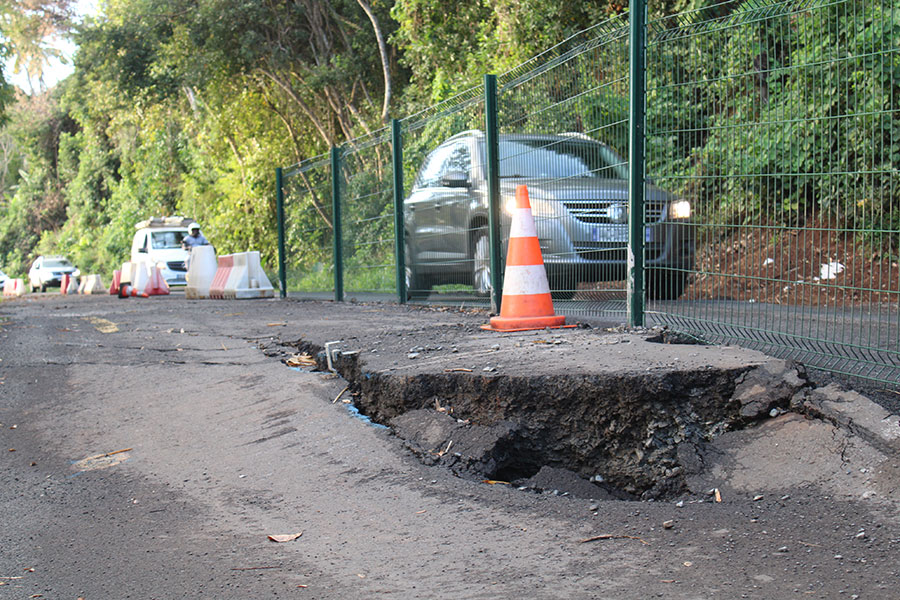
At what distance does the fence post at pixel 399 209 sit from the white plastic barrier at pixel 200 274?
26.8 feet

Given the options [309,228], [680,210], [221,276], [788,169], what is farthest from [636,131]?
[221,276]

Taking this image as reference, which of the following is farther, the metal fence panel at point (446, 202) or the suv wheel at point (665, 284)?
the metal fence panel at point (446, 202)

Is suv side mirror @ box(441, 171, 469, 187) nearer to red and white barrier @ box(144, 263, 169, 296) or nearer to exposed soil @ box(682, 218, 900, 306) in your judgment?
exposed soil @ box(682, 218, 900, 306)

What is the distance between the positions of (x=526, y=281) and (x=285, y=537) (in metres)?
3.43

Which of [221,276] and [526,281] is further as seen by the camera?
[221,276]

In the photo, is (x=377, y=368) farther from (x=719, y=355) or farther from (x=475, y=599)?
(x=475, y=599)

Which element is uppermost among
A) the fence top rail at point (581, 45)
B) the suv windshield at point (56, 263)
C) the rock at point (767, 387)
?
the fence top rail at point (581, 45)

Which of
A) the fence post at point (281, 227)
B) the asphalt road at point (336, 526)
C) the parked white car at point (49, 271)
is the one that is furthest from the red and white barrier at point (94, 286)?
the asphalt road at point (336, 526)

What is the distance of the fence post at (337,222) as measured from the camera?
12078 mm

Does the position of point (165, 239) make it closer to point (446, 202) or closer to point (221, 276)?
point (221, 276)

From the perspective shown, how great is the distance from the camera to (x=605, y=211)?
5.98 metres

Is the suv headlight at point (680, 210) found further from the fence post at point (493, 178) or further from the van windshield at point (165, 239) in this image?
the van windshield at point (165, 239)

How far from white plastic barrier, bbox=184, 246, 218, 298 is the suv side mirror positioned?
979 cm

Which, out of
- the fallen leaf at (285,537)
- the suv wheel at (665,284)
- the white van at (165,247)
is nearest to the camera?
the fallen leaf at (285,537)
